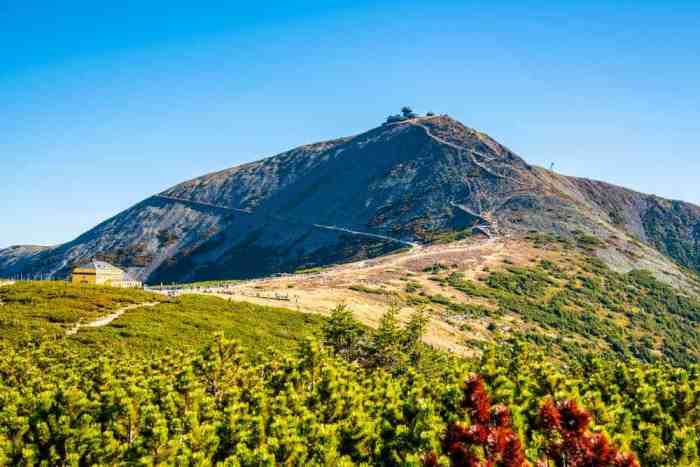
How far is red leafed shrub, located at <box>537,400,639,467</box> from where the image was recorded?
1151 cm

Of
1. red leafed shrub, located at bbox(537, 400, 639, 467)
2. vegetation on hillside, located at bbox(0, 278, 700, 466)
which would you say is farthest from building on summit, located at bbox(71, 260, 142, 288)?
red leafed shrub, located at bbox(537, 400, 639, 467)

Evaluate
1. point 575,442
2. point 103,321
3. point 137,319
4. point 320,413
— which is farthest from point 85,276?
point 575,442

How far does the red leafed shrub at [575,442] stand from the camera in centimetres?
1151

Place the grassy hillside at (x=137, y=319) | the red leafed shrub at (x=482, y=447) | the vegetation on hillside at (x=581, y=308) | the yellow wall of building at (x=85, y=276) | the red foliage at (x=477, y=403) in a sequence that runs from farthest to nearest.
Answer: the yellow wall of building at (x=85, y=276) < the vegetation on hillside at (x=581, y=308) < the grassy hillside at (x=137, y=319) < the red foliage at (x=477, y=403) < the red leafed shrub at (x=482, y=447)

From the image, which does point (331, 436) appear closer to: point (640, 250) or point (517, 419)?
point (517, 419)

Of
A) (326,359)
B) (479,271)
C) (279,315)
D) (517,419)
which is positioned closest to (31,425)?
(326,359)

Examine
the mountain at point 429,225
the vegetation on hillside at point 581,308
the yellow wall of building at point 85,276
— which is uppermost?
the mountain at point 429,225

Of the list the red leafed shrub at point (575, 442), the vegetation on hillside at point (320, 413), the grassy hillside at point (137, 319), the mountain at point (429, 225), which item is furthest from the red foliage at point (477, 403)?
the mountain at point (429, 225)

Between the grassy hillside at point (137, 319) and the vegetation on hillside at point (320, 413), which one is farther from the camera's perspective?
the grassy hillside at point (137, 319)

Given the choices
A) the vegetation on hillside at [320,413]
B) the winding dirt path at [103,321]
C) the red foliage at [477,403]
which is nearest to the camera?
the red foliage at [477,403]

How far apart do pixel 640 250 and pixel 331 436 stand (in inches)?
5406

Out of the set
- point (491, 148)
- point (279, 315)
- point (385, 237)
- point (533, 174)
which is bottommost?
point (279, 315)

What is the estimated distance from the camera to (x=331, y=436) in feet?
68.1

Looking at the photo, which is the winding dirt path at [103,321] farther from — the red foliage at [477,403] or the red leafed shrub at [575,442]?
the red leafed shrub at [575,442]
